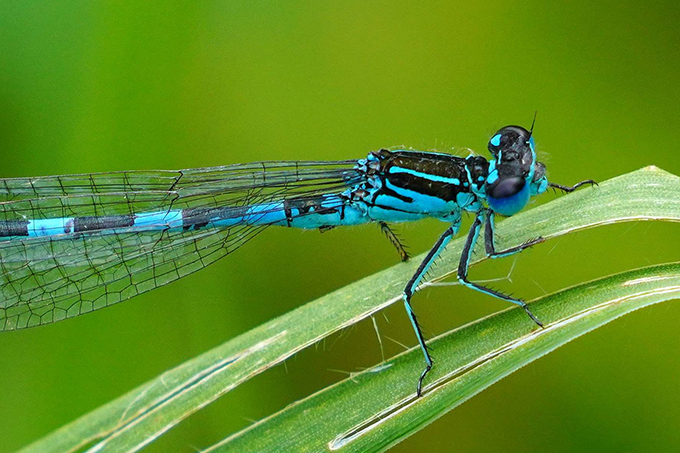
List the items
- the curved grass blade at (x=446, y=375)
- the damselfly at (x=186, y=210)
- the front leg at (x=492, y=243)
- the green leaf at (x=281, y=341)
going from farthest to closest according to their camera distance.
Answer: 1. the damselfly at (x=186, y=210)
2. the front leg at (x=492, y=243)
3. the green leaf at (x=281, y=341)
4. the curved grass blade at (x=446, y=375)

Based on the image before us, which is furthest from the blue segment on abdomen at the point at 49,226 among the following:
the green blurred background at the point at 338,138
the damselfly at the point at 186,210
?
the green blurred background at the point at 338,138

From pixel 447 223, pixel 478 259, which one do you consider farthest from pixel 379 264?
pixel 478 259

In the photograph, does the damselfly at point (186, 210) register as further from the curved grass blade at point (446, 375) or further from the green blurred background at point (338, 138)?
the curved grass blade at point (446, 375)

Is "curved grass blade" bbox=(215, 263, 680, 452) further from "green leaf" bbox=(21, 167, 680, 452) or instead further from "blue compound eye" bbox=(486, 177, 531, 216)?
"blue compound eye" bbox=(486, 177, 531, 216)

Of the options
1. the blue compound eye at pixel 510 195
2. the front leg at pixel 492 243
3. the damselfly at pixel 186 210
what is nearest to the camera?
the front leg at pixel 492 243

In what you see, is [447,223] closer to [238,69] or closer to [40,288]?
[238,69]

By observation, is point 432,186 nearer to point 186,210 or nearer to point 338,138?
point 338,138
